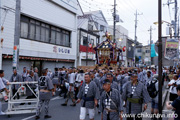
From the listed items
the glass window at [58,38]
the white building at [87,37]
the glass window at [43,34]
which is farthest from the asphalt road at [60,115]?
the white building at [87,37]

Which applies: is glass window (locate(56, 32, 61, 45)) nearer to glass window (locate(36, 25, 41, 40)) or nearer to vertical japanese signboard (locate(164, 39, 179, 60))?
glass window (locate(36, 25, 41, 40))

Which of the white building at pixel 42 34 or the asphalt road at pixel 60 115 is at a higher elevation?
the white building at pixel 42 34

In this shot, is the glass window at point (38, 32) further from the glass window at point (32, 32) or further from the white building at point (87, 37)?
the white building at point (87, 37)

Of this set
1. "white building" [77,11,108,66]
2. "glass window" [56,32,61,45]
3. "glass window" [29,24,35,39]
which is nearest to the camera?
"glass window" [29,24,35,39]

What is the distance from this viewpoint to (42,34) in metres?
18.4

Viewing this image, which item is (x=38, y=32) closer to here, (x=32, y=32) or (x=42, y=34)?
(x=42, y=34)

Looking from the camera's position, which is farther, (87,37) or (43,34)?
(87,37)

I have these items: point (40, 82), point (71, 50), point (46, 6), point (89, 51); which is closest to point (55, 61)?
point (71, 50)

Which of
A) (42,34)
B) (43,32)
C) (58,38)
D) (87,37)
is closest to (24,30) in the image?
(42,34)

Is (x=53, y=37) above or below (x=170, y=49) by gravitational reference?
above

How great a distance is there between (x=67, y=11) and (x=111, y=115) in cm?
1909

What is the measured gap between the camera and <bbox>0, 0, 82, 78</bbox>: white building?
13719 millimetres

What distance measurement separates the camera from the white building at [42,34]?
13.7 metres

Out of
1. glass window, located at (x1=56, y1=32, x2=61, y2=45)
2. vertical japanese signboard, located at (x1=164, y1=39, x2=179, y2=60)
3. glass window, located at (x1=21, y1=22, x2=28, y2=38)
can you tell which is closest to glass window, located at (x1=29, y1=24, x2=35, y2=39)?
glass window, located at (x1=21, y1=22, x2=28, y2=38)
